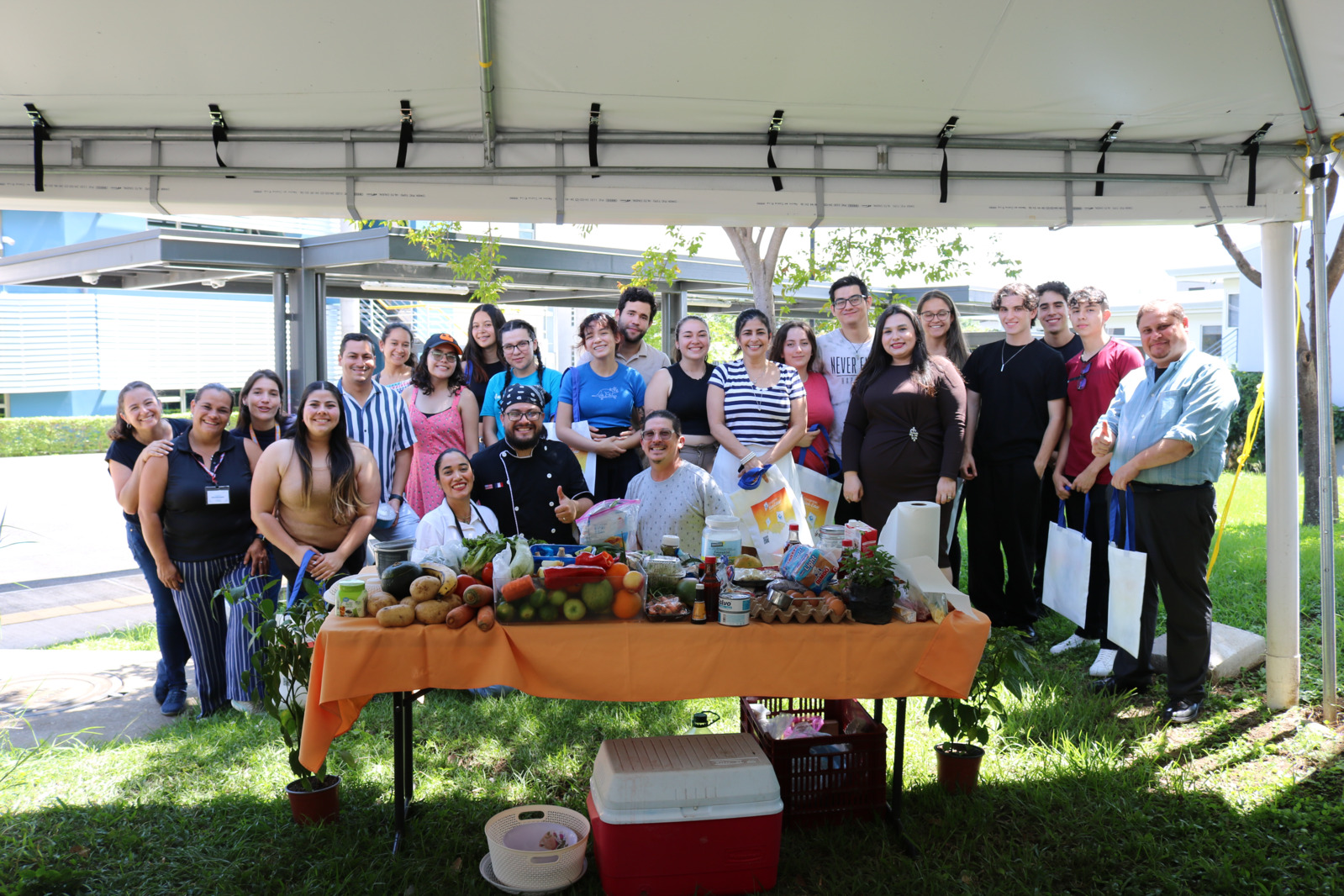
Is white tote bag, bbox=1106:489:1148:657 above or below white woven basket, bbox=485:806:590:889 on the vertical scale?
above

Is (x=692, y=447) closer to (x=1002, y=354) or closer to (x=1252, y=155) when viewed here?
(x=1002, y=354)

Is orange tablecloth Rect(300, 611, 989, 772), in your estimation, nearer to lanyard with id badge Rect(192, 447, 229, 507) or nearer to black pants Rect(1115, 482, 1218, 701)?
black pants Rect(1115, 482, 1218, 701)

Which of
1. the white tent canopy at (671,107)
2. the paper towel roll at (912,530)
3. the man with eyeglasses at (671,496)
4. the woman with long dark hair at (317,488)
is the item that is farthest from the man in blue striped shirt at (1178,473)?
the woman with long dark hair at (317,488)

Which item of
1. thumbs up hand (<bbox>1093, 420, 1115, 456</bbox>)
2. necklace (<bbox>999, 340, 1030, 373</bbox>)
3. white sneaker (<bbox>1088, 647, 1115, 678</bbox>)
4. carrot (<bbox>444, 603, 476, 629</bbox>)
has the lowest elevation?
white sneaker (<bbox>1088, 647, 1115, 678</bbox>)

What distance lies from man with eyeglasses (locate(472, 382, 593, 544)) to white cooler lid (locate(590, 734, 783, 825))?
161cm

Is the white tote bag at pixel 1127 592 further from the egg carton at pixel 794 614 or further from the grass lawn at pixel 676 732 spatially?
the egg carton at pixel 794 614

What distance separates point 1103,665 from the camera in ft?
15.5

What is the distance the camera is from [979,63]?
130 inches

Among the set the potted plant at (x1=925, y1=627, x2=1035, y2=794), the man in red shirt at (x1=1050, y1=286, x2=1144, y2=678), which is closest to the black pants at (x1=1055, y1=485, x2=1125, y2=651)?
the man in red shirt at (x1=1050, y1=286, x2=1144, y2=678)

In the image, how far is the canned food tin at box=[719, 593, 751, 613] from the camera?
9.32ft

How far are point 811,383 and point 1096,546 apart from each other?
193 cm

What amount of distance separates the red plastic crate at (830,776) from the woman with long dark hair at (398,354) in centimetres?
327

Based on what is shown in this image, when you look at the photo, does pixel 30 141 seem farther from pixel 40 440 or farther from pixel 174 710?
pixel 40 440

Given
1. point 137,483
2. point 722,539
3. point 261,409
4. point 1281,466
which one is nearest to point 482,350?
point 261,409
